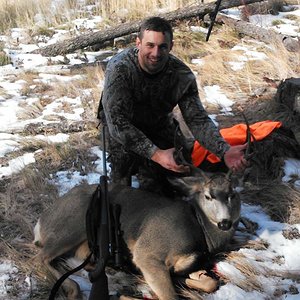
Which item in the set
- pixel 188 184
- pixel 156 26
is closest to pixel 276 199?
pixel 188 184

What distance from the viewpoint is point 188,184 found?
390cm

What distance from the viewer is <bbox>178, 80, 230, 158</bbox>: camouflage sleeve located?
4.13 m

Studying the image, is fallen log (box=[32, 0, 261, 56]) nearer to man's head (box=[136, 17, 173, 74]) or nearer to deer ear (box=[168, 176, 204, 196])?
man's head (box=[136, 17, 173, 74])

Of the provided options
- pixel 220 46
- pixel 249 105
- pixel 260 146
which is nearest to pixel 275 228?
pixel 260 146

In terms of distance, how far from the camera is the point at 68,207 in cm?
388

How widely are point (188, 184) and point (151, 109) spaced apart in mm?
909

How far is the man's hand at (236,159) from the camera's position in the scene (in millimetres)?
3662

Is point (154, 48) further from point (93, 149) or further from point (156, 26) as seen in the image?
point (93, 149)

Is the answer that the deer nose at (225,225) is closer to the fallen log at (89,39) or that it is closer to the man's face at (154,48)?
the man's face at (154,48)

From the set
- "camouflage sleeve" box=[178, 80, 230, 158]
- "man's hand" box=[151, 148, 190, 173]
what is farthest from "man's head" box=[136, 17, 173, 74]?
"man's hand" box=[151, 148, 190, 173]

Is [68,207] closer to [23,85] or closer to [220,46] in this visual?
[23,85]

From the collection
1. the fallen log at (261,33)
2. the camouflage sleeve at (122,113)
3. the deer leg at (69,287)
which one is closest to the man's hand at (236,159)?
the camouflage sleeve at (122,113)

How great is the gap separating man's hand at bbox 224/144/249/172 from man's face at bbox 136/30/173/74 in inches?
35.4

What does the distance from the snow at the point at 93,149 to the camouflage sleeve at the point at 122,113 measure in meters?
1.01
